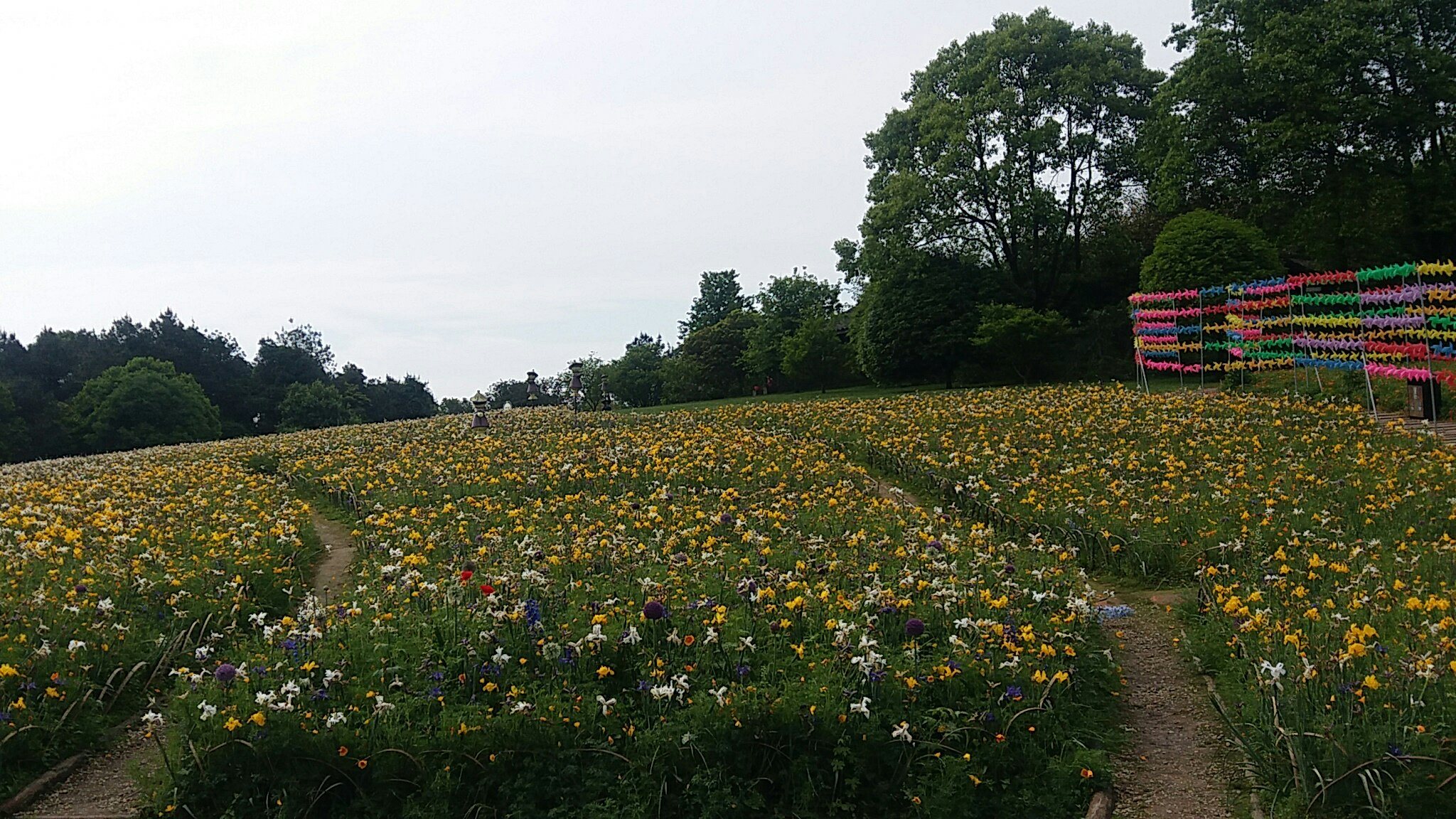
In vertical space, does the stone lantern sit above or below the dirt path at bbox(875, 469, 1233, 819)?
above

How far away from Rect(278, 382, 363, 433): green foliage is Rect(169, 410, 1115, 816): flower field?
48048 millimetres

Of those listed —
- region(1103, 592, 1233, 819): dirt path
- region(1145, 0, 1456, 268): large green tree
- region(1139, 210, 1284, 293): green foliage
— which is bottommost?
region(1103, 592, 1233, 819): dirt path

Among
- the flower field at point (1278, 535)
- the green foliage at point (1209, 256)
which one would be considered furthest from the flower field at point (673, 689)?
the green foliage at point (1209, 256)

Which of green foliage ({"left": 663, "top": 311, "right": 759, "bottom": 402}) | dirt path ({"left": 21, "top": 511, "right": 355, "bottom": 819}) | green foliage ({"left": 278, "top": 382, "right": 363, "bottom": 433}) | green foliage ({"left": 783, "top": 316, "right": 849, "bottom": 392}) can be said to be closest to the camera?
dirt path ({"left": 21, "top": 511, "right": 355, "bottom": 819})

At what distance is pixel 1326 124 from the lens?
1029 inches

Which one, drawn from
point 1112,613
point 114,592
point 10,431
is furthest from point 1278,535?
point 10,431

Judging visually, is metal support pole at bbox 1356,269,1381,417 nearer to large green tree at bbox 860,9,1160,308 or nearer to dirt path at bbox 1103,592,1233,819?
dirt path at bbox 1103,592,1233,819

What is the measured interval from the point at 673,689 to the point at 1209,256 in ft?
75.3

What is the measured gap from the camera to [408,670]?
18.5 feet

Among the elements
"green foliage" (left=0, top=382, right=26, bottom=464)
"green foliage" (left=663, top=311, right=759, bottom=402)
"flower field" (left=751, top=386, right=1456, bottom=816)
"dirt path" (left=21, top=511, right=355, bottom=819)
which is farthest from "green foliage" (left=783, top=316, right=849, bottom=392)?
"dirt path" (left=21, top=511, right=355, bottom=819)

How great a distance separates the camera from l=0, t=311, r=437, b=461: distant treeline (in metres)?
42.1

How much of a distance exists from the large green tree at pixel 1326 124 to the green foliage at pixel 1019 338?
5008 mm

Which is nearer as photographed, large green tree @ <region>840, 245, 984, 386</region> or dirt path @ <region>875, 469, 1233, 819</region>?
dirt path @ <region>875, 469, 1233, 819</region>

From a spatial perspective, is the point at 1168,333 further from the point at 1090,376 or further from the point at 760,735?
the point at 760,735
